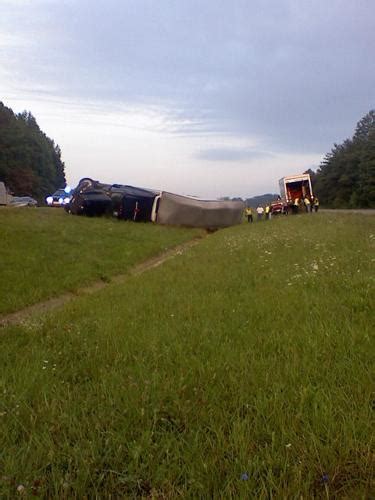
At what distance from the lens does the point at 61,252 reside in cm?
1349

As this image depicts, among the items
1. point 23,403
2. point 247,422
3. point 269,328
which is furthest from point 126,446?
point 269,328

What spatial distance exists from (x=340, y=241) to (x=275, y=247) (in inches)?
81.5

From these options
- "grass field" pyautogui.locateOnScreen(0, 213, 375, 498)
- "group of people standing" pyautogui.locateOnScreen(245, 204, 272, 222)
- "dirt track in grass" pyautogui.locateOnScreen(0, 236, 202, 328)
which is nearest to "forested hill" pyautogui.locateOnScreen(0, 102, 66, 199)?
"group of people standing" pyautogui.locateOnScreen(245, 204, 272, 222)

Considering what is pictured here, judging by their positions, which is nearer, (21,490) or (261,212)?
(21,490)

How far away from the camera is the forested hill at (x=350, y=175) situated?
56.8 metres

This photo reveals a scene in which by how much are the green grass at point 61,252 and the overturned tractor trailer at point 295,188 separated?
16696 millimetres

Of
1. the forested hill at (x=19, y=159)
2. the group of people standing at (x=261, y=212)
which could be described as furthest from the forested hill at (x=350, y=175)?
the forested hill at (x=19, y=159)

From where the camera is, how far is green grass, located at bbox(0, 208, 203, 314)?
9.45 meters

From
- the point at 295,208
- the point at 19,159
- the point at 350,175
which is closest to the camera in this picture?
the point at 295,208

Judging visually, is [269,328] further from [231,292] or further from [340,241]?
[340,241]

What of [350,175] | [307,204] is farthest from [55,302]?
[350,175]

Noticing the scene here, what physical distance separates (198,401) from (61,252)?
1148 cm

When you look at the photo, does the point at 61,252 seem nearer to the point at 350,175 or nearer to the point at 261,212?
the point at 261,212

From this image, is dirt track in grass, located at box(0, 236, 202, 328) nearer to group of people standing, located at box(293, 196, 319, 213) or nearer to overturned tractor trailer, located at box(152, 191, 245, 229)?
overturned tractor trailer, located at box(152, 191, 245, 229)
